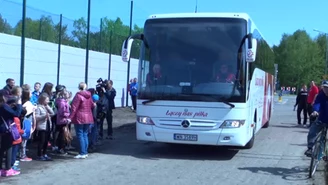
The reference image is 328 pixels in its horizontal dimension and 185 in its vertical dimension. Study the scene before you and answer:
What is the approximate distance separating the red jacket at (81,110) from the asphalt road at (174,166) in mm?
898

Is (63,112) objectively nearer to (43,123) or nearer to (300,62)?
(43,123)

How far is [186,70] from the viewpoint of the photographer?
39.0 ft

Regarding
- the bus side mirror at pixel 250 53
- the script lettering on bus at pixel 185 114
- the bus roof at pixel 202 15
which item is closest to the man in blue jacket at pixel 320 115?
the bus side mirror at pixel 250 53

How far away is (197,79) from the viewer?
11.8 metres

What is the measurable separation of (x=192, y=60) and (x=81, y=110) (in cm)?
281

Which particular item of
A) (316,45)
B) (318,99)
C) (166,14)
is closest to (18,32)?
(166,14)

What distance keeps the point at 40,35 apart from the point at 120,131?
468cm

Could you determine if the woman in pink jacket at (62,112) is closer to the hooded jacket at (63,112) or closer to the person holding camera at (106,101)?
the hooded jacket at (63,112)

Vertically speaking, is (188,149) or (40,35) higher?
(40,35)

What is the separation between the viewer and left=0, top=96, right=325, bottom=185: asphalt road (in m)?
9.47

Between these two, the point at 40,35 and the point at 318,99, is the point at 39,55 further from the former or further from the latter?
the point at 318,99

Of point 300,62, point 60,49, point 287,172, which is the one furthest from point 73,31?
point 300,62

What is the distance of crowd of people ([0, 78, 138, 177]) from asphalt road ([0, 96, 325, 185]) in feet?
1.37

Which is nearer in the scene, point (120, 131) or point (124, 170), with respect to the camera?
point (124, 170)
